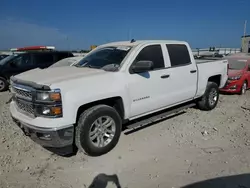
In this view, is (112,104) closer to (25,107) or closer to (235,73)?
(25,107)

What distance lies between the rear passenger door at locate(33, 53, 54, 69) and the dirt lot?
19.9ft

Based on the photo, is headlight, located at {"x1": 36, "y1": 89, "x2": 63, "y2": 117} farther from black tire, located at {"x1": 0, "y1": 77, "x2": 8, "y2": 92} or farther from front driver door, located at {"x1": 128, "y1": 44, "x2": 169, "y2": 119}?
black tire, located at {"x1": 0, "y1": 77, "x2": 8, "y2": 92}

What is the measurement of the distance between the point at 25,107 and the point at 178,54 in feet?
11.5

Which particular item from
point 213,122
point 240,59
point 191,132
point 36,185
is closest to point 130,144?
point 191,132

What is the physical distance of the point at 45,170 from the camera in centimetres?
336

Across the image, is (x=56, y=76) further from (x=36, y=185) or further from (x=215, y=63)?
(x=215, y=63)

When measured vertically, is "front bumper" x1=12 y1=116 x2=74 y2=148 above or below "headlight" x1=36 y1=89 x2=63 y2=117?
below

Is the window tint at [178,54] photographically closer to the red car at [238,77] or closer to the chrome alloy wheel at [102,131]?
the chrome alloy wheel at [102,131]

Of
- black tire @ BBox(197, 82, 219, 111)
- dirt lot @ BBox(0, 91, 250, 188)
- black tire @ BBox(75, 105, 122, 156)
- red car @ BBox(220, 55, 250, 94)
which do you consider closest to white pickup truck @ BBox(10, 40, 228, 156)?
black tire @ BBox(75, 105, 122, 156)

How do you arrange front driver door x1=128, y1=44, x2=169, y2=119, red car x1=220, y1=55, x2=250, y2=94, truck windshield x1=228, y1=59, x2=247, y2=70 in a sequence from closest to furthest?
front driver door x1=128, y1=44, x2=169, y2=119
red car x1=220, y1=55, x2=250, y2=94
truck windshield x1=228, y1=59, x2=247, y2=70

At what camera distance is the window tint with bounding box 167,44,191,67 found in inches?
195

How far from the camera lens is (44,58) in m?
10.8

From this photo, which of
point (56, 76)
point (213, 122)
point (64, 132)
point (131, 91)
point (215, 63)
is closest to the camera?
point (64, 132)

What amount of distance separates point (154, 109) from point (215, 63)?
2822mm
